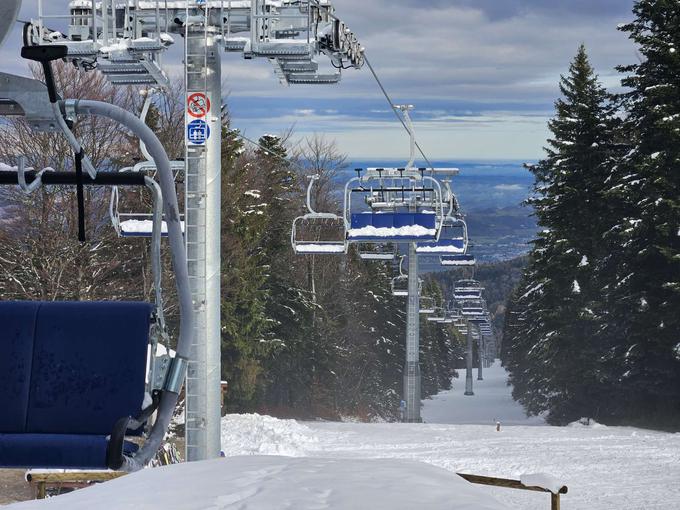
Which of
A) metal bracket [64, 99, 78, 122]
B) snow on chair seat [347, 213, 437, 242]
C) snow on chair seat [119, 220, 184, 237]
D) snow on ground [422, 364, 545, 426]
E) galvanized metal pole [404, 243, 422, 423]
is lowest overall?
snow on ground [422, 364, 545, 426]

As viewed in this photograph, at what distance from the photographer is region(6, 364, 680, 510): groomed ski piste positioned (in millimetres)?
3445

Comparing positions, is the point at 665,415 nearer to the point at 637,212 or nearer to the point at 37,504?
the point at 637,212

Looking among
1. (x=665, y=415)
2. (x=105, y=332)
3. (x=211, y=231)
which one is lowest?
(x=665, y=415)

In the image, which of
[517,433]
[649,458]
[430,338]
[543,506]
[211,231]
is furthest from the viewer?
[430,338]

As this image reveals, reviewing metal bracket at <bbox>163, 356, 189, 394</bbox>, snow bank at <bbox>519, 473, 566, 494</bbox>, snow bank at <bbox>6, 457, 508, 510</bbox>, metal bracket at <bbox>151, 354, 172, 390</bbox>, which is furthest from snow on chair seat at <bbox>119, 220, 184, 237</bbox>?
snow bank at <bbox>6, 457, 508, 510</bbox>

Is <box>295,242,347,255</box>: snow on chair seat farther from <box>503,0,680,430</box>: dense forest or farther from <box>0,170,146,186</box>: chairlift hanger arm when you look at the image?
<box>0,170,146,186</box>: chairlift hanger arm

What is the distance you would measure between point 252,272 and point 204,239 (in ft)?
98.3

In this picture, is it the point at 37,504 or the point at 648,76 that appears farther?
the point at 648,76

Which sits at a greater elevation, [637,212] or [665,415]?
[637,212]

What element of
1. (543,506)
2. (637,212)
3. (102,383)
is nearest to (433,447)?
(543,506)

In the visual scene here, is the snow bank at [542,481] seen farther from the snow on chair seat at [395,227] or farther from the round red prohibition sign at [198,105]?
the snow on chair seat at [395,227]

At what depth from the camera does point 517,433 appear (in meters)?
28.3

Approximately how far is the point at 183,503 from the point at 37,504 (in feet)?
1.61

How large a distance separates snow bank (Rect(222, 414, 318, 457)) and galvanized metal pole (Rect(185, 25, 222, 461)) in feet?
32.6
